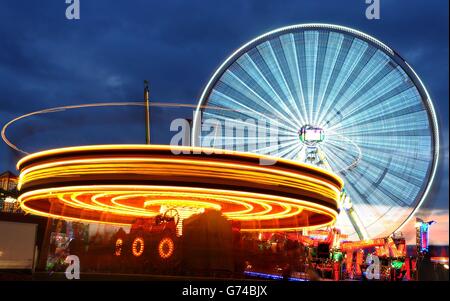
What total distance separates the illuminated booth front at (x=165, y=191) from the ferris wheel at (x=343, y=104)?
738cm

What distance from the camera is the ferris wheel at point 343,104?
2484 cm

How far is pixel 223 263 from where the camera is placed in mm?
14992

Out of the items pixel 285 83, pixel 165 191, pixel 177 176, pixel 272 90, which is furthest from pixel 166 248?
pixel 285 83

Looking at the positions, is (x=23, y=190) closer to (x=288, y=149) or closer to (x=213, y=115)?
(x=213, y=115)

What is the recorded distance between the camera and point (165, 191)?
14.2 metres

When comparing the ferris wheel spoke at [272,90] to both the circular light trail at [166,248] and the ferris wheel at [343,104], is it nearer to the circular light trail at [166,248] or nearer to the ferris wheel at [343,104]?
the ferris wheel at [343,104]

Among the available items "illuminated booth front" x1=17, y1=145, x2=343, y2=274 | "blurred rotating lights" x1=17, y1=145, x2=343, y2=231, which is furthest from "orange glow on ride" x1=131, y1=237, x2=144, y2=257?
"blurred rotating lights" x1=17, y1=145, x2=343, y2=231

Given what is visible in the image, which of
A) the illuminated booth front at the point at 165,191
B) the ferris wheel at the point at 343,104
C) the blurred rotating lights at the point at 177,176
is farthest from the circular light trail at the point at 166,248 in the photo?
the ferris wheel at the point at 343,104

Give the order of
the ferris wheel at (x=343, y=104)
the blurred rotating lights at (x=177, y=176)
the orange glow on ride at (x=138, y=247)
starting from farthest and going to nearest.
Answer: the ferris wheel at (x=343, y=104)
the orange glow on ride at (x=138, y=247)
the blurred rotating lights at (x=177, y=176)

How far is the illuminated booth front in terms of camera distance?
1366 cm

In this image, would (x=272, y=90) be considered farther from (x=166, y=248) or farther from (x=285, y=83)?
(x=166, y=248)

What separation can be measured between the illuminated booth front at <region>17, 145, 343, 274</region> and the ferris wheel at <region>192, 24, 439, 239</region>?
738 centimetres

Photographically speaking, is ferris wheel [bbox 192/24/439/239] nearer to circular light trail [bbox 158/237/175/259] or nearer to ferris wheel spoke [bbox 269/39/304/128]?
ferris wheel spoke [bbox 269/39/304/128]

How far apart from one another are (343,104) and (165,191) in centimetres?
1384
